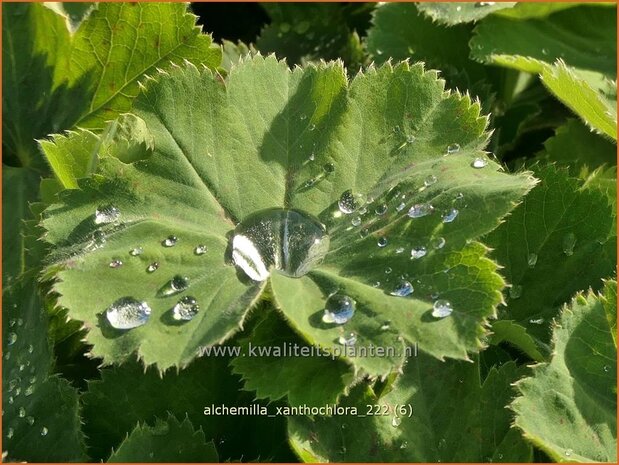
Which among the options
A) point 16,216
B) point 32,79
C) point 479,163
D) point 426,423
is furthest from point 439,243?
point 32,79

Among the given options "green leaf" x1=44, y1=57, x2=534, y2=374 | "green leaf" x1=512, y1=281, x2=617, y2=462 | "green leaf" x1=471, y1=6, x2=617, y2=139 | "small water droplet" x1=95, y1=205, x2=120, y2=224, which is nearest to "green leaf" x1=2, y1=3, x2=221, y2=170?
"green leaf" x1=44, y1=57, x2=534, y2=374

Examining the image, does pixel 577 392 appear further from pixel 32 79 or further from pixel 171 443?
pixel 32 79

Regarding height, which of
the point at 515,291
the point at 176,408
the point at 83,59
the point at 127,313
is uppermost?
the point at 83,59

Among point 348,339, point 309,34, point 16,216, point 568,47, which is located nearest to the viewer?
point 348,339

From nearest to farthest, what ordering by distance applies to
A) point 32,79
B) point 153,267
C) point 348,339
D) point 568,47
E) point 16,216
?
point 348,339 → point 153,267 → point 16,216 → point 32,79 → point 568,47

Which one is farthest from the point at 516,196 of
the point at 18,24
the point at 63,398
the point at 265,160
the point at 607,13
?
the point at 18,24
